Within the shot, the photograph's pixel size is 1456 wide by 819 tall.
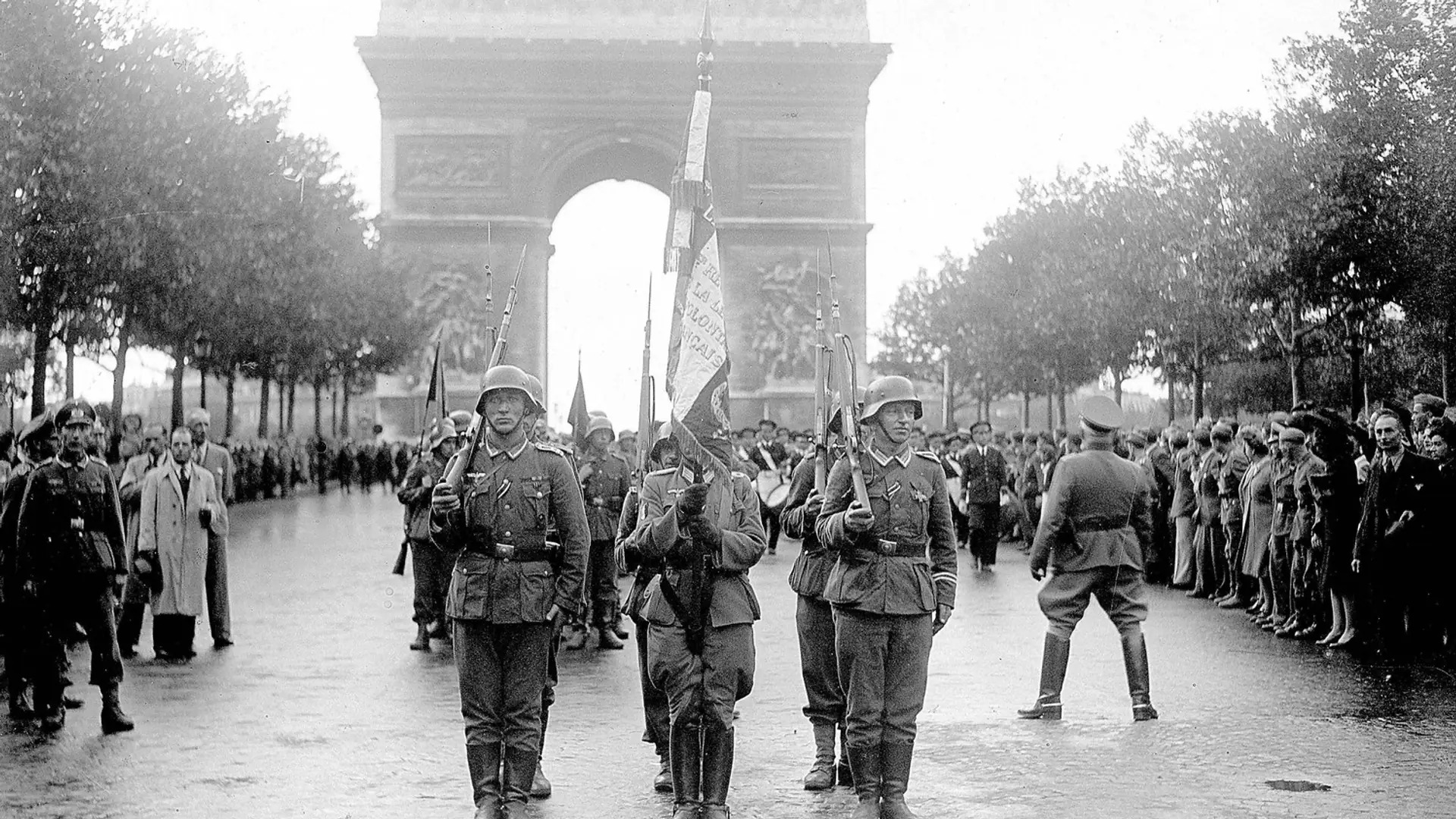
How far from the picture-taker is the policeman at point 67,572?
927 cm

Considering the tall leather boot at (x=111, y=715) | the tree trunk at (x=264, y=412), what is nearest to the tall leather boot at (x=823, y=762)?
the tall leather boot at (x=111, y=715)

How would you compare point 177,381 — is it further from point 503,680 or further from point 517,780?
point 517,780

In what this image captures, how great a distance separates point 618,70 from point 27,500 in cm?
3532

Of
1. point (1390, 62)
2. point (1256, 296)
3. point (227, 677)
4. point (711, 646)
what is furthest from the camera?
point (1256, 296)

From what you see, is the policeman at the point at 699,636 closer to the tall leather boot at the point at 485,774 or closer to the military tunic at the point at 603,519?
the tall leather boot at the point at 485,774

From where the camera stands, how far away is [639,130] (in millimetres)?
43688

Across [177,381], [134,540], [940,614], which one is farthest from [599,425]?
[177,381]

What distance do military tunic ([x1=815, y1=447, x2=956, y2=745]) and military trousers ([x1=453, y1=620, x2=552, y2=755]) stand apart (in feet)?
3.96

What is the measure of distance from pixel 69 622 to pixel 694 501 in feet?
14.2

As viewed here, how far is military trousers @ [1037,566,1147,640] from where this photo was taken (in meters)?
9.43

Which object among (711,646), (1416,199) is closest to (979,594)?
(1416,199)

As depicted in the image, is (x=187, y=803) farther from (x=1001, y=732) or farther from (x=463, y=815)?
(x=1001, y=732)

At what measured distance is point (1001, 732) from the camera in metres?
9.05

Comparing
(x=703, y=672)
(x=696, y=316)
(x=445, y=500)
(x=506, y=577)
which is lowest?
(x=703, y=672)
